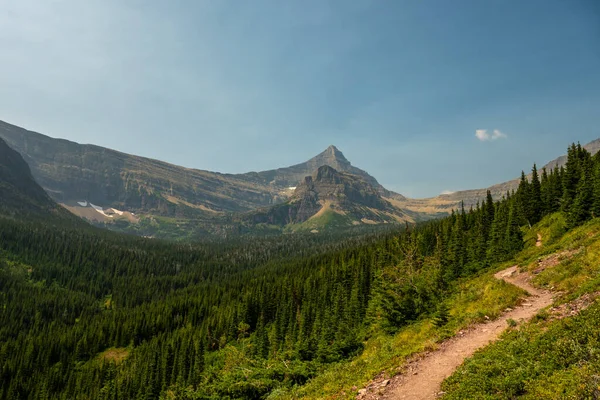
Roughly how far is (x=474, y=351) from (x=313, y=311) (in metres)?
81.2

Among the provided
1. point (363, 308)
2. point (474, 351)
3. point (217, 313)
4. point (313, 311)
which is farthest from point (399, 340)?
point (217, 313)

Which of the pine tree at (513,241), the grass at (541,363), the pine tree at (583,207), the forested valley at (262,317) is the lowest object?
the forested valley at (262,317)

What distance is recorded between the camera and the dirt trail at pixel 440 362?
54.9 ft

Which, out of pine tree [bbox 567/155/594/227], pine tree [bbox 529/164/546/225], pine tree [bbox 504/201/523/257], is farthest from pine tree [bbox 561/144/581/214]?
pine tree [bbox 504/201/523/257]

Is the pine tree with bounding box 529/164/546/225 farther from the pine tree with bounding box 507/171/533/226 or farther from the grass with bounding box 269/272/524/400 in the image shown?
the grass with bounding box 269/272/524/400

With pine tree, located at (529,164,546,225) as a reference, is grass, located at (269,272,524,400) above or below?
below

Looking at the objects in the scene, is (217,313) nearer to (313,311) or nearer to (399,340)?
(313,311)

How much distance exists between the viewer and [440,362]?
1927 cm

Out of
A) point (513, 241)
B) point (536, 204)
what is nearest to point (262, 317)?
point (513, 241)

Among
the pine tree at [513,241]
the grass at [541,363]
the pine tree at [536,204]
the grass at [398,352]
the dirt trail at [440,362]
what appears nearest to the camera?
the grass at [541,363]

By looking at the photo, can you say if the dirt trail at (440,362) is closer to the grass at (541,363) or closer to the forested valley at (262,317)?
the grass at (541,363)

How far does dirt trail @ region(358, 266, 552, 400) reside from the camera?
1672 cm

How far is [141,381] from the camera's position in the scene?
9406 centimetres

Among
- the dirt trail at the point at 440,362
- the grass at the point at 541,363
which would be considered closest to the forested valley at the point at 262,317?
the dirt trail at the point at 440,362
